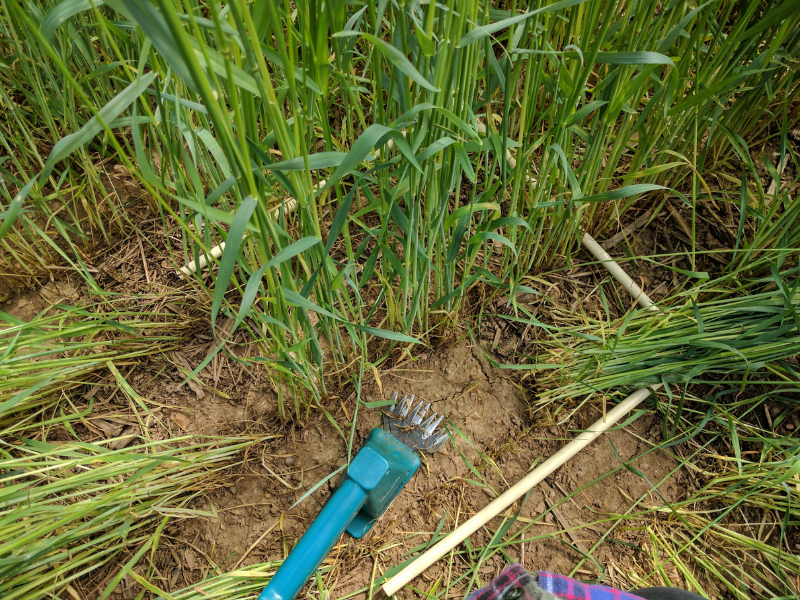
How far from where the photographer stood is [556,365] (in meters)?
1.03

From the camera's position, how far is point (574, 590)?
84 centimetres

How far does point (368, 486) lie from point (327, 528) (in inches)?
3.8

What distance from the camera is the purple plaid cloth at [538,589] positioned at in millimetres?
791

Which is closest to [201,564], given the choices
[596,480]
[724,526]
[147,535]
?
[147,535]

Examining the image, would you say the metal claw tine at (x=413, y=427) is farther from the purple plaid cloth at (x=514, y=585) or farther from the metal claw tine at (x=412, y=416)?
the purple plaid cloth at (x=514, y=585)

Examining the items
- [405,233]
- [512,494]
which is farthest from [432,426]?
[405,233]

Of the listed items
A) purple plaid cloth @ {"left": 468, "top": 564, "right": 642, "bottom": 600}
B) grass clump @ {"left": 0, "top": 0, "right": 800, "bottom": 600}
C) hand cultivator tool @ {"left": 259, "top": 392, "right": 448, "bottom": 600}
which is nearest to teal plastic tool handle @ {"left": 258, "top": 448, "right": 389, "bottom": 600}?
hand cultivator tool @ {"left": 259, "top": 392, "right": 448, "bottom": 600}

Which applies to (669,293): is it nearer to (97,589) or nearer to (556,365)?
(556,365)

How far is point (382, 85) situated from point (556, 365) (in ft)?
2.10

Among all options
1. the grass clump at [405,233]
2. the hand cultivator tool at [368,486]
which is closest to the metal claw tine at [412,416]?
the hand cultivator tool at [368,486]

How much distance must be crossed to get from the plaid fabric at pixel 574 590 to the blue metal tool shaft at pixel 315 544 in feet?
1.13

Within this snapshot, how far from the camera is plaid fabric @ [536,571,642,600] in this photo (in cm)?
84

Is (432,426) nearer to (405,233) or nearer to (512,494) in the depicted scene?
(512,494)

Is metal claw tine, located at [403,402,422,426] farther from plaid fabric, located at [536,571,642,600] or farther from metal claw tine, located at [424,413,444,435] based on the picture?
plaid fabric, located at [536,571,642,600]
